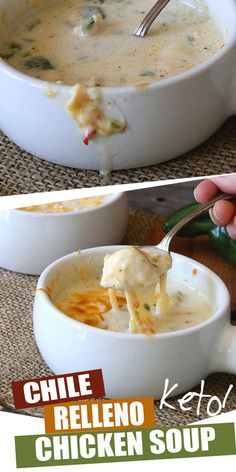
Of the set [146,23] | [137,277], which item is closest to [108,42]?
[146,23]

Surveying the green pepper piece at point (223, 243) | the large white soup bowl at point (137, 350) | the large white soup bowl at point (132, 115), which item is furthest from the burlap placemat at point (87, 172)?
the green pepper piece at point (223, 243)

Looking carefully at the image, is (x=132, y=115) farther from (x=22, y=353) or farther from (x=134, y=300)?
(x=22, y=353)

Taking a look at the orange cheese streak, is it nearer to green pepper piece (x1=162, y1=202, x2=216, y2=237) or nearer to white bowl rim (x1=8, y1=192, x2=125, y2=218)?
white bowl rim (x1=8, y1=192, x2=125, y2=218)

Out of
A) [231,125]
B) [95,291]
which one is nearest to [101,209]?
[95,291]

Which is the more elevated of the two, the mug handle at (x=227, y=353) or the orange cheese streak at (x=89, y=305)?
the orange cheese streak at (x=89, y=305)

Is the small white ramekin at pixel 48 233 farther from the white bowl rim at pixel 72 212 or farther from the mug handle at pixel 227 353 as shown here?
the mug handle at pixel 227 353

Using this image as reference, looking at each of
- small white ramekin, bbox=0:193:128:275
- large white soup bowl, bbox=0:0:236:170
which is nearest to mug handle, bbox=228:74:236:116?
large white soup bowl, bbox=0:0:236:170

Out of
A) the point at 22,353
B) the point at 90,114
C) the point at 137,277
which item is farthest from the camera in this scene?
the point at 22,353
